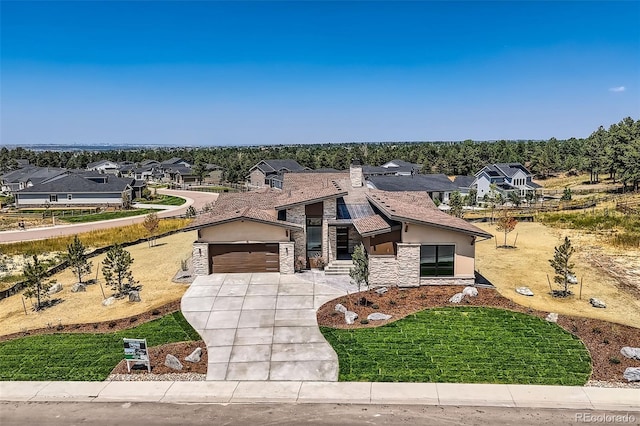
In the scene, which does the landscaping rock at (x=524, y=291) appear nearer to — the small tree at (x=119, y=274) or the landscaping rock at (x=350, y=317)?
the landscaping rock at (x=350, y=317)

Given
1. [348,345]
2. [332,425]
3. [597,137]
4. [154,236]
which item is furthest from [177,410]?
[597,137]

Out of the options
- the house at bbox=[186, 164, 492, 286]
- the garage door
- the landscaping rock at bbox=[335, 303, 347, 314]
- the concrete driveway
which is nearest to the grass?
the house at bbox=[186, 164, 492, 286]

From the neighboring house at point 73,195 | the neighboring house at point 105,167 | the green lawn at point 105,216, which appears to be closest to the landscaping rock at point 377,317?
the green lawn at point 105,216

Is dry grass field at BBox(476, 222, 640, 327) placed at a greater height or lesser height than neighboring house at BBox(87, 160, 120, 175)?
lesser

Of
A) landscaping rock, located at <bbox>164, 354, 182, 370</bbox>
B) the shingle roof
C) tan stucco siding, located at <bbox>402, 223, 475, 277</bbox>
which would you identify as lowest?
landscaping rock, located at <bbox>164, 354, 182, 370</bbox>

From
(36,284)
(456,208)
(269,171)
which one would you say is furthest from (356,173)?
(269,171)

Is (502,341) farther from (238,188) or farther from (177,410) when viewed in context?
(238,188)

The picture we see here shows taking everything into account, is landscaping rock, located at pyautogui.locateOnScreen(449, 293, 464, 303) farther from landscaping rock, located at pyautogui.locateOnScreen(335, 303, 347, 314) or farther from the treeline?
the treeline
